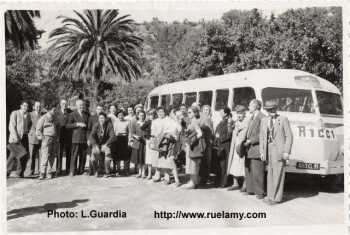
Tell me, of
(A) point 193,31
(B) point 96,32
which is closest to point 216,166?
(B) point 96,32

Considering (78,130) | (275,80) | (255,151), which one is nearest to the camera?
(255,151)

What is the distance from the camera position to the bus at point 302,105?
7.75 m

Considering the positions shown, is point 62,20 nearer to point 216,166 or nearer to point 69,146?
point 69,146

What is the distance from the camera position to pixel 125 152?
9.90 m

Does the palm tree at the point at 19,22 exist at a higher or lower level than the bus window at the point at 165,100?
higher

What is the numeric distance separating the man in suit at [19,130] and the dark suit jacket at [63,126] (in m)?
0.67

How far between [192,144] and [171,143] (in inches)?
28.2

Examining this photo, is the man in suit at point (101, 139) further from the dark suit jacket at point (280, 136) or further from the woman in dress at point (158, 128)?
the dark suit jacket at point (280, 136)

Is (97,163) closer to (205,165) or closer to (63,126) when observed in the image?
(63,126)

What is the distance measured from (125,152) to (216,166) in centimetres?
229

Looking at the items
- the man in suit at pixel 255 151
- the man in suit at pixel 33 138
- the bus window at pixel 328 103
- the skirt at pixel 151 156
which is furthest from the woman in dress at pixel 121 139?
the bus window at pixel 328 103

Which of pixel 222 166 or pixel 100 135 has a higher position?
pixel 100 135

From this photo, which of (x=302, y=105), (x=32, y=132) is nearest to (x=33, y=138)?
(x=32, y=132)

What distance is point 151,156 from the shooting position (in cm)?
896
